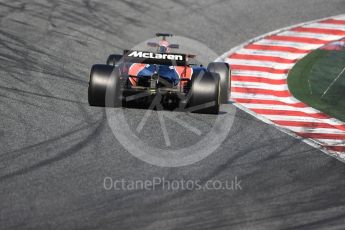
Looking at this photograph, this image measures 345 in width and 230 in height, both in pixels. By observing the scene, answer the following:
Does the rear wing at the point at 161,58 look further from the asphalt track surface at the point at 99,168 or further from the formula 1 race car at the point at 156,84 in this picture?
the asphalt track surface at the point at 99,168

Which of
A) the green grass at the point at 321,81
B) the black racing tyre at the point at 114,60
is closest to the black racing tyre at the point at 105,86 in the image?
the black racing tyre at the point at 114,60

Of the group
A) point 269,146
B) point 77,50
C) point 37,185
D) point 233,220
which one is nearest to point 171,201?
point 233,220

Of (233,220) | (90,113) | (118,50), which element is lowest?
(233,220)

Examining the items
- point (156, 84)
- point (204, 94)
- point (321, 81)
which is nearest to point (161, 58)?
point (156, 84)

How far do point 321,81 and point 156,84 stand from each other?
18.6ft

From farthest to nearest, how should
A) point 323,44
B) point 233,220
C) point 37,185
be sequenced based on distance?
point 323,44 → point 37,185 → point 233,220

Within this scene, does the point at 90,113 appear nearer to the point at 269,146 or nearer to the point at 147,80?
the point at 147,80

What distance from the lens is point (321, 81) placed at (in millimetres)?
19469

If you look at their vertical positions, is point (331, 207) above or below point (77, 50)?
below

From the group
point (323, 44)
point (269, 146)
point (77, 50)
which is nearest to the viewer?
point (269, 146)

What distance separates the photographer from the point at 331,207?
464 inches

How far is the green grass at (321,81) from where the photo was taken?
17.6 m

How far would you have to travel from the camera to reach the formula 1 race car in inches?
607

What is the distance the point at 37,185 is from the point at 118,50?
9.49 meters
